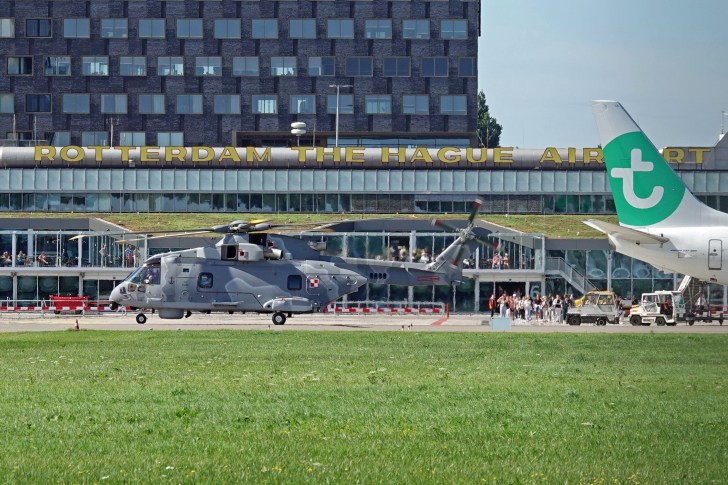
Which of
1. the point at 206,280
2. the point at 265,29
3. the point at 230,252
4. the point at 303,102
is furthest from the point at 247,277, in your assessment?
the point at 265,29

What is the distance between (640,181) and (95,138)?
329ft

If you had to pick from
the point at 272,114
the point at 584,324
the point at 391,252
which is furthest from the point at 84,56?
the point at 584,324

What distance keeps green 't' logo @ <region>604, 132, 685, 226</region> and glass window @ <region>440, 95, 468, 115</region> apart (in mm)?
92440

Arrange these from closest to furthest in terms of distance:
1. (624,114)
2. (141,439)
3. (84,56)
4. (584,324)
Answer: (141,439) → (624,114) → (584,324) → (84,56)

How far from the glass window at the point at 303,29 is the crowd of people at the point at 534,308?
5896 centimetres

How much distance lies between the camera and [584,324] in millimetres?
75812

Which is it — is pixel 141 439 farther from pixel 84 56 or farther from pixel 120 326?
pixel 84 56

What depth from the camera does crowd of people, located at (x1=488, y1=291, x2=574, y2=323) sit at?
79.8 m

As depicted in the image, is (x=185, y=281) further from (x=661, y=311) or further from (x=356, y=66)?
(x=356, y=66)

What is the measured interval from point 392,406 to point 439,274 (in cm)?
4357

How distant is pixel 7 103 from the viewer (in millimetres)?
140375

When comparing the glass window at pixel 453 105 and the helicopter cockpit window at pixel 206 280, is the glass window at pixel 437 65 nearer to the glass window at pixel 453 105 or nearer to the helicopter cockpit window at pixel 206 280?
the glass window at pixel 453 105

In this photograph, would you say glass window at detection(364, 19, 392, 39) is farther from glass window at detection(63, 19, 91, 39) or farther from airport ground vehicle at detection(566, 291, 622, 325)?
airport ground vehicle at detection(566, 291, 622, 325)

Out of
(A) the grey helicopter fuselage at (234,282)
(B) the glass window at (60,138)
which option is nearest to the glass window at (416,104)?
(B) the glass window at (60,138)
